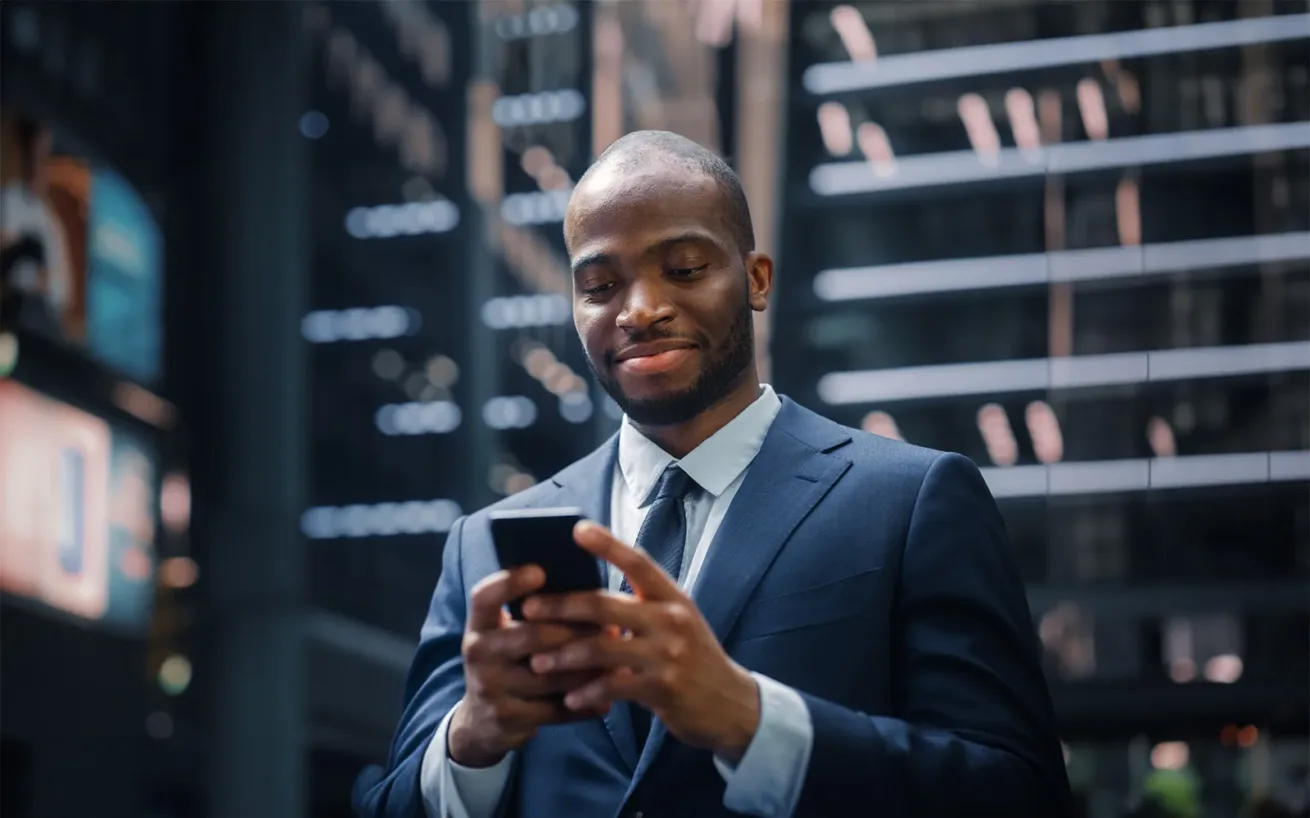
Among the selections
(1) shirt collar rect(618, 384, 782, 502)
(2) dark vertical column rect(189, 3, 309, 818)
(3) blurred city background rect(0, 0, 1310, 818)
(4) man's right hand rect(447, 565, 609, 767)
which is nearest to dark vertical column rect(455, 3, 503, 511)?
(3) blurred city background rect(0, 0, 1310, 818)

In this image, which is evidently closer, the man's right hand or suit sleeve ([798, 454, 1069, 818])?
the man's right hand

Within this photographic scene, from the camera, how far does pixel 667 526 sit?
1938mm

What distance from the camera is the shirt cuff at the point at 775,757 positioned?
64.1 inches

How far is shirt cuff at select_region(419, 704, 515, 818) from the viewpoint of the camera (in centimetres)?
185

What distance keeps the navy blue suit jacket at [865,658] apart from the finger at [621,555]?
25cm

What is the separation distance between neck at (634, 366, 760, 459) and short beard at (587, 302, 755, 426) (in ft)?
0.10

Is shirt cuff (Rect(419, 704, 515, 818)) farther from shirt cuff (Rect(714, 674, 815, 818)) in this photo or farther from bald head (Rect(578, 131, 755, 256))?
bald head (Rect(578, 131, 755, 256))

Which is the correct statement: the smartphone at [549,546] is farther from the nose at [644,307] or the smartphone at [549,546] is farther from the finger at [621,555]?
the nose at [644,307]

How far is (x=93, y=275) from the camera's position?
38.0ft

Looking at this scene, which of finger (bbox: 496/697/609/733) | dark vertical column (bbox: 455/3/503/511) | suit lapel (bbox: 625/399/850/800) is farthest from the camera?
dark vertical column (bbox: 455/3/503/511)

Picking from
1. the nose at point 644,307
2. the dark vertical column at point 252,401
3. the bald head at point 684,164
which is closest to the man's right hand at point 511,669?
the nose at point 644,307

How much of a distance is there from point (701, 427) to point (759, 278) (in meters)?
0.19

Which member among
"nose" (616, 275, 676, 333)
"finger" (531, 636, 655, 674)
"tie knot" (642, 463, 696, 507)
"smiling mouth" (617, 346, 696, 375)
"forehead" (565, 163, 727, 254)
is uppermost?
"forehead" (565, 163, 727, 254)

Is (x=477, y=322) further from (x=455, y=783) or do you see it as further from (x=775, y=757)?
(x=775, y=757)
